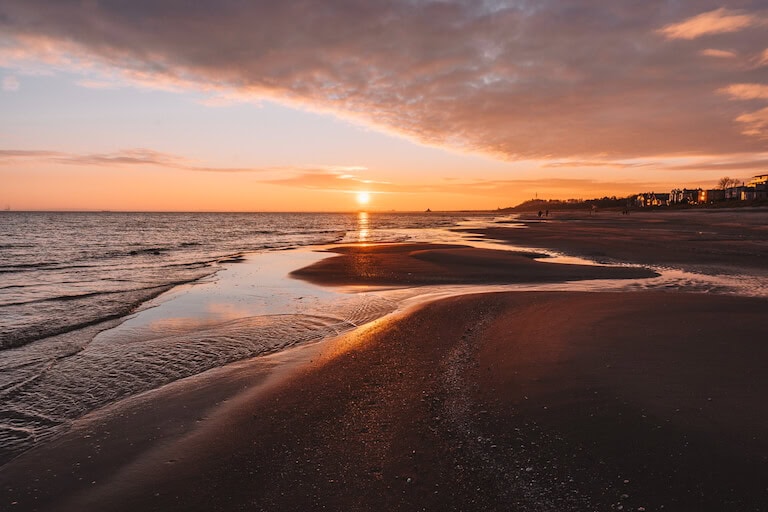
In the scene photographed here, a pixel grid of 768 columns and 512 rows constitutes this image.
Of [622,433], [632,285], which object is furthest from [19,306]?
[632,285]

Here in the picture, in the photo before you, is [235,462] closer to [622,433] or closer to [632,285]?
[622,433]

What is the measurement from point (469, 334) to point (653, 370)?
3.83 meters

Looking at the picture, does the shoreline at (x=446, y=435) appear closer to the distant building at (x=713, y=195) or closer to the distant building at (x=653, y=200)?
the distant building at (x=713, y=195)

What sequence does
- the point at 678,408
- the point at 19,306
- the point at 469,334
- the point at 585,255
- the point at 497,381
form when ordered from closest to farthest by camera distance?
1. the point at 678,408
2. the point at 497,381
3. the point at 469,334
4. the point at 19,306
5. the point at 585,255

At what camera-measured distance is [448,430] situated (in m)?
5.55

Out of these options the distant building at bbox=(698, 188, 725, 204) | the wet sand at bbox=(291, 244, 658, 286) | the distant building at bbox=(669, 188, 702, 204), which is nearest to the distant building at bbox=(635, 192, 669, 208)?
the distant building at bbox=(669, 188, 702, 204)

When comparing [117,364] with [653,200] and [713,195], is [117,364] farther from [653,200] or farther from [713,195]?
[653,200]

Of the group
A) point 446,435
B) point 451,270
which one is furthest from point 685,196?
point 446,435

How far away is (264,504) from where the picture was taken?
4262mm

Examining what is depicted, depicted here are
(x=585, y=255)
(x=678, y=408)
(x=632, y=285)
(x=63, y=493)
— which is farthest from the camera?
(x=585, y=255)

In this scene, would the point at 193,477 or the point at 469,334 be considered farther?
the point at 469,334

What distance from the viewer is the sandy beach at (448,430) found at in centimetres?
432

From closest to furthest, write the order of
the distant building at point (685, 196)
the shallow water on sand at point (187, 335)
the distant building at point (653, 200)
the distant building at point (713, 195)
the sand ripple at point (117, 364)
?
the sand ripple at point (117, 364) → the shallow water on sand at point (187, 335) → the distant building at point (713, 195) → the distant building at point (685, 196) → the distant building at point (653, 200)

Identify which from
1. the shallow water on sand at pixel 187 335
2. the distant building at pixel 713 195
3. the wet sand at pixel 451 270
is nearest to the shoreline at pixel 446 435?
the shallow water on sand at pixel 187 335
